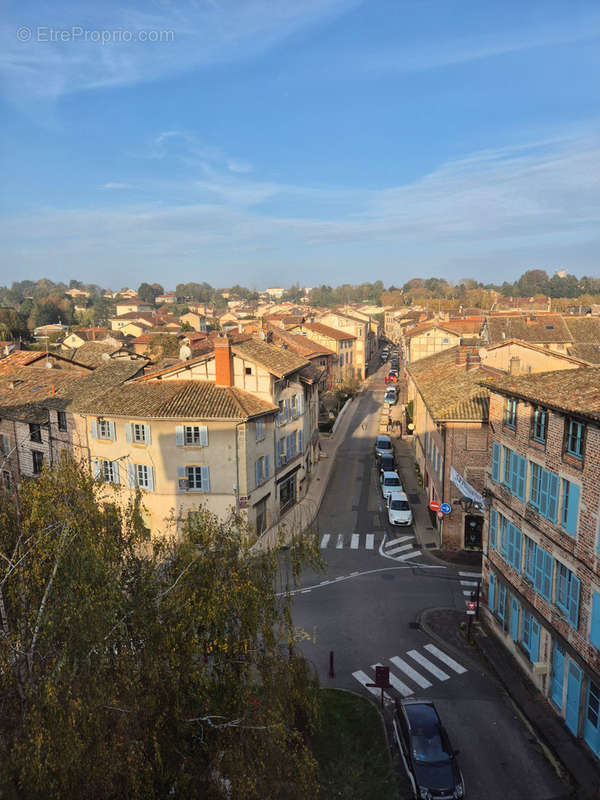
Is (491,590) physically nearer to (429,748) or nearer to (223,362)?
(429,748)

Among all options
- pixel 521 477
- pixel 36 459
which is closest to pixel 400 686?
pixel 521 477

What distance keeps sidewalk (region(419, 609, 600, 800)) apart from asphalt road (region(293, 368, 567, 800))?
0.38 meters

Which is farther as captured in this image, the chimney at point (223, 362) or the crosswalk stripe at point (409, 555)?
the chimney at point (223, 362)

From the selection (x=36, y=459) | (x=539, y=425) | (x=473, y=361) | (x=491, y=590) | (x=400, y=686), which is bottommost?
(x=400, y=686)

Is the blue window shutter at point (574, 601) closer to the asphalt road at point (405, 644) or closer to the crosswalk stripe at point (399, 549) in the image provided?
the asphalt road at point (405, 644)

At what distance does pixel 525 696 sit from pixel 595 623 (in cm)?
623

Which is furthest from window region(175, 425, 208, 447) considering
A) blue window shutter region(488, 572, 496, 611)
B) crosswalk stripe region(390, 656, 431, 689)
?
blue window shutter region(488, 572, 496, 611)

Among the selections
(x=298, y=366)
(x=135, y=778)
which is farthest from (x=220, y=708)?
(x=298, y=366)

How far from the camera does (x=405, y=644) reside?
1015 inches

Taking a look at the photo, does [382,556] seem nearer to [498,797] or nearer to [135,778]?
[498,797]

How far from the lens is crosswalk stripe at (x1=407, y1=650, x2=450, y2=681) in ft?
76.8

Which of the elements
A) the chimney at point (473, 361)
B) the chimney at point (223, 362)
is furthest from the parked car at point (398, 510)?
the chimney at point (223, 362)

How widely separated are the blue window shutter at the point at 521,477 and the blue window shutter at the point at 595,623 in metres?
5.60

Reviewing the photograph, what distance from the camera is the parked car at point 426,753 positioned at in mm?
16906
